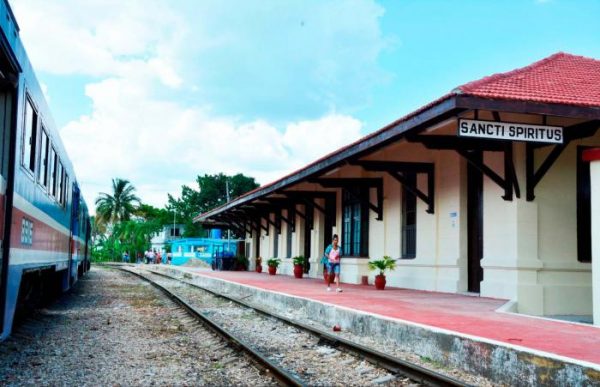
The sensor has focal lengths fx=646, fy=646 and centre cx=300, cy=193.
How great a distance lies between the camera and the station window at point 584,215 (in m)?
11.8

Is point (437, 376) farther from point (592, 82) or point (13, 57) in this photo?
point (592, 82)

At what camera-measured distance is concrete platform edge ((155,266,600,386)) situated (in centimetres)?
549

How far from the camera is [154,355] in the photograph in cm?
774

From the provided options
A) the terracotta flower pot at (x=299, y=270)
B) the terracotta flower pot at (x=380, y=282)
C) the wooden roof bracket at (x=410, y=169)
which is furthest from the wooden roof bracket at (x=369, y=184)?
the terracotta flower pot at (x=299, y=270)

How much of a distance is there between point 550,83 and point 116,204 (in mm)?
72593

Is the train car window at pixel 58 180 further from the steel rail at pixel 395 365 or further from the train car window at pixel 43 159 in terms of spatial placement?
the steel rail at pixel 395 365

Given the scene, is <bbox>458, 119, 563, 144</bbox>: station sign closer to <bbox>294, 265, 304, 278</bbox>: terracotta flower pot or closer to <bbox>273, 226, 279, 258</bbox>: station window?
<bbox>294, 265, 304, 278</bbox>: terracotta flower pot

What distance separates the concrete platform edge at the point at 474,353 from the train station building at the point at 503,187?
103 inches

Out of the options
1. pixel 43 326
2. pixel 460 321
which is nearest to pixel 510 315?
pixel 460 321

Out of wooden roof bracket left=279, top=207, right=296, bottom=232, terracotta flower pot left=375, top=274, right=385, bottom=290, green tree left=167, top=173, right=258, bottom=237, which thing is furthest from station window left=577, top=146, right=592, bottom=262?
green tree left=167, top=173, right=258, bottom=237

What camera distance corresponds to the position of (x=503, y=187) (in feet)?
38.6

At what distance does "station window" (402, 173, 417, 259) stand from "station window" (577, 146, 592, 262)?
15.5ft

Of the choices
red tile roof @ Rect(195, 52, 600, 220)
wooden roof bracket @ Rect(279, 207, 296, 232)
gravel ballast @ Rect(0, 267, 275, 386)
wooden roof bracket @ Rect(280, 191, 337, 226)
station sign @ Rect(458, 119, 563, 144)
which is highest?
red tile roof @ Rect(195, 52, 600, 220)

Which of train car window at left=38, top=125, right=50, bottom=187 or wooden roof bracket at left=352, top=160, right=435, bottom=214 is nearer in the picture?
train car window at left=38, top=125, right=50, bottom=187
